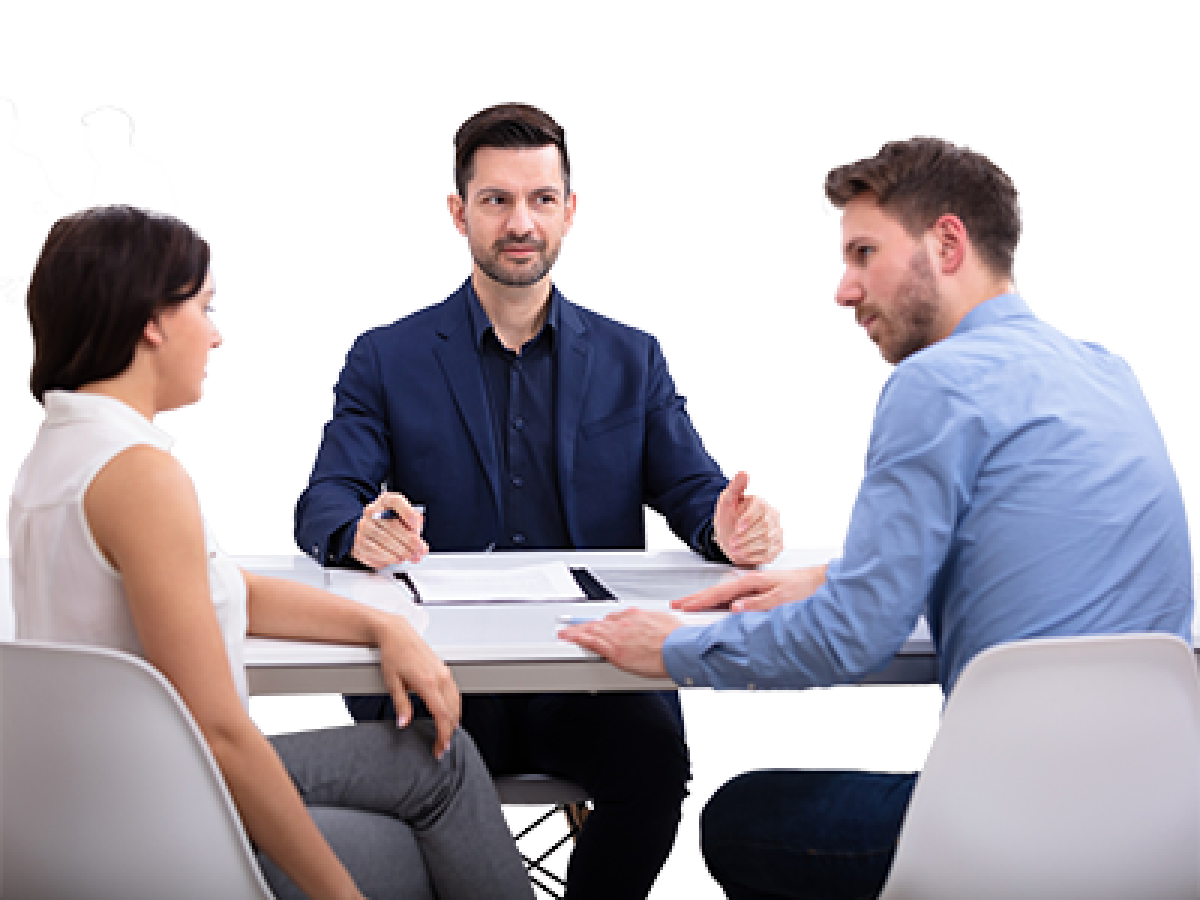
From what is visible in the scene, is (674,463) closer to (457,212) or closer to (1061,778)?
(457,212)

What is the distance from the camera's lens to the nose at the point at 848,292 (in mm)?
2398

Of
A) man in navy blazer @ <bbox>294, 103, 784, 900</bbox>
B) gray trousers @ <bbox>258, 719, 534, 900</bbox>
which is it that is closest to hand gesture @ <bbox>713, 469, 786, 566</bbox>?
man in navy blazer @ <bbox>294, 103, 784, 900</bbox>

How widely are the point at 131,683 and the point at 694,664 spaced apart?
0.80 meters

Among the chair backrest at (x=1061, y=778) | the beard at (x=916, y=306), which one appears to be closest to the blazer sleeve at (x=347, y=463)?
the beard at (x=916, y=306)

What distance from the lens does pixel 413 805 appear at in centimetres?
203

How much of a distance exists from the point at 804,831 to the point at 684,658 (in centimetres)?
31

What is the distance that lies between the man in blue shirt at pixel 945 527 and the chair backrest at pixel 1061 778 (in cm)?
18

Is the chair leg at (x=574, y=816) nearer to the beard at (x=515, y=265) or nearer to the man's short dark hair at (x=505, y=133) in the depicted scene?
the beard at (x=515, y=265)

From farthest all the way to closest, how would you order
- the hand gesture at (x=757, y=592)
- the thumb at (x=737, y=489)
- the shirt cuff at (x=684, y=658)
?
1. the thumb at (x=737, y=489)
2. the hand gesture at (x=757, y=592)
3. the shirt cuff at (x=684, y=658)

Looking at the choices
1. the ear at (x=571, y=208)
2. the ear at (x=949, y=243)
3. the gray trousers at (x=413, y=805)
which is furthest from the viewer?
the ear at (x=571, y=208)

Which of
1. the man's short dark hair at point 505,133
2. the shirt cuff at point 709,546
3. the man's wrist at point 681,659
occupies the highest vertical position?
the man's short dark hair at point 505,133

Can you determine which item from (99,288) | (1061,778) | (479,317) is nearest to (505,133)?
(479,317)

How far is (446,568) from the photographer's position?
2.94 meters

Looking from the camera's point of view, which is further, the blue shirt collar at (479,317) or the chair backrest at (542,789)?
the blue shirt collar at (479,317)
